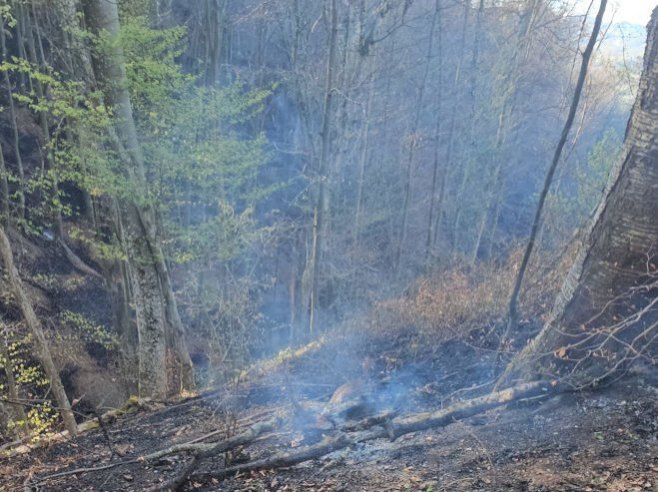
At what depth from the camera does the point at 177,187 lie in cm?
1084

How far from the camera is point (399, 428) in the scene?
168 inches

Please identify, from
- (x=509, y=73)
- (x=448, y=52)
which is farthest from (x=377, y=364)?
(x=448, y=52)

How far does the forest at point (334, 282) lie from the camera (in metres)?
3.79

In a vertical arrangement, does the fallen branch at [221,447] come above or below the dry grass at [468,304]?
below

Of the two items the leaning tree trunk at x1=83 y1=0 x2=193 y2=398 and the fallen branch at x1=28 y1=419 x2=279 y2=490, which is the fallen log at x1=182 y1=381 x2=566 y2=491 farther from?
the leaning tree trunk at x1=83 y1=0 x2=193 y2=398

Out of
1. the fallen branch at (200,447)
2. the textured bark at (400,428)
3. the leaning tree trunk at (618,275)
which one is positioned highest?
the leaning tree trunk at (618,275)

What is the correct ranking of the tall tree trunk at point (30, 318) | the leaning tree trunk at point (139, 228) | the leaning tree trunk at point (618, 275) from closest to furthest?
1. the leaning tree trunk at point (618, 275)
2. the tall tree trunk at point (30, 318)
3. the leaning tree trunk at point (139, 228)

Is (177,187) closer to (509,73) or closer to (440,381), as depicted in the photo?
(440,381)

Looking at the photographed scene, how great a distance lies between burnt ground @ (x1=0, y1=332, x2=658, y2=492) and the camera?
316 centimetres

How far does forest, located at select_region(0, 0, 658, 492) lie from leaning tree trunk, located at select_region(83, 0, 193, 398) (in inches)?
1.5

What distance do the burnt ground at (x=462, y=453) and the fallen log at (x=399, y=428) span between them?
0.21ft

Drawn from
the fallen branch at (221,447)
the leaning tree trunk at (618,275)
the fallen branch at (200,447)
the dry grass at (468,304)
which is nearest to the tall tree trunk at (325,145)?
the dry grass at (468,304)

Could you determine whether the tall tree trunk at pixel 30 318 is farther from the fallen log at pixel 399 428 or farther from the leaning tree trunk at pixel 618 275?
the leaning tree trunk at pixel 618 275

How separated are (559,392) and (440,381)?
1.71m
